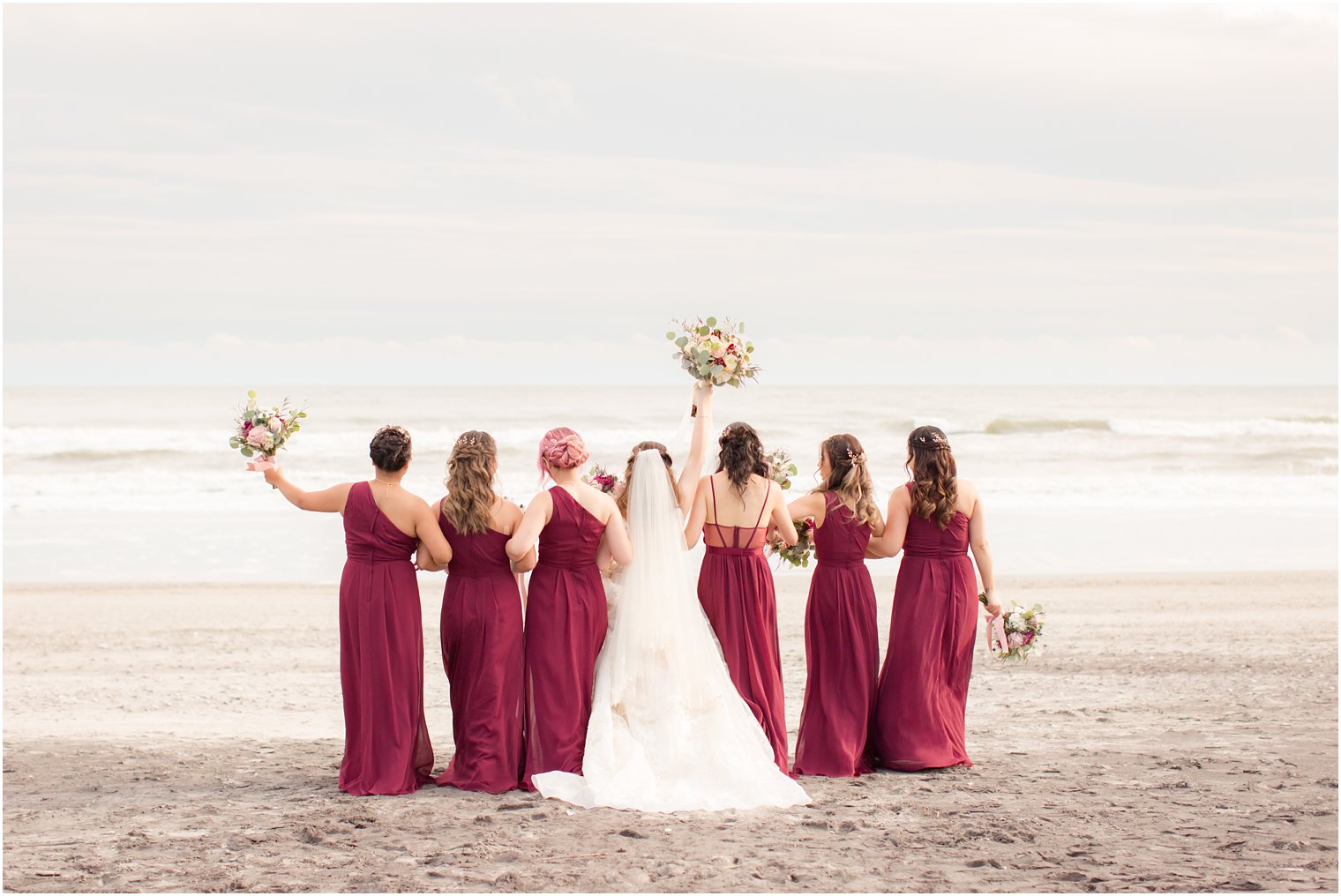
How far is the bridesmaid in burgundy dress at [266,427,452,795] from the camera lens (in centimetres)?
579

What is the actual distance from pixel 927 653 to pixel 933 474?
946 millimetres

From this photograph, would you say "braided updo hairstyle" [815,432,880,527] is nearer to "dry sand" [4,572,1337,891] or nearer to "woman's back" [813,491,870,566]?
"woman's back" [813,491,870,566]

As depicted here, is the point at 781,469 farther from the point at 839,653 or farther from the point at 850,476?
A: the point at 839,653

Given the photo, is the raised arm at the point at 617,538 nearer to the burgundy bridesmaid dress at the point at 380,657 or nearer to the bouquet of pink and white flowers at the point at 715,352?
the bouquet of pink and white flowers at the point at 715,352

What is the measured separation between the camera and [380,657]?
19.3 feet

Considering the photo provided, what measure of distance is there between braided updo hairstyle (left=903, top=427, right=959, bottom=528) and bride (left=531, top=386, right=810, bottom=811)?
1.15m

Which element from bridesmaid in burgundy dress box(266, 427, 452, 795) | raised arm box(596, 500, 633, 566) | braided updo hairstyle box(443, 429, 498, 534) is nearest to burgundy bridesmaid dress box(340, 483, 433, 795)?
bridesmaid in burgundy dress box(266, 427, 452, 795)

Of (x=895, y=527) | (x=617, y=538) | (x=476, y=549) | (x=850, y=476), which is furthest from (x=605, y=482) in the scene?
(x=895, y=527)

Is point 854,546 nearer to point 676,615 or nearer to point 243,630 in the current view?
point 676,615

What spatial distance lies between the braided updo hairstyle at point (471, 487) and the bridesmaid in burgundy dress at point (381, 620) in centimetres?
13

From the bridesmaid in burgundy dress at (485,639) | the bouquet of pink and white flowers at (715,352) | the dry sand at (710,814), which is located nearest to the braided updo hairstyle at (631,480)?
the bouquet of pink and white flowers at (715,352)

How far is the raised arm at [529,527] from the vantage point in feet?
18.8

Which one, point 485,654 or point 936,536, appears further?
point 936,536

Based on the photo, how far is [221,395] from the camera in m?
48.5
